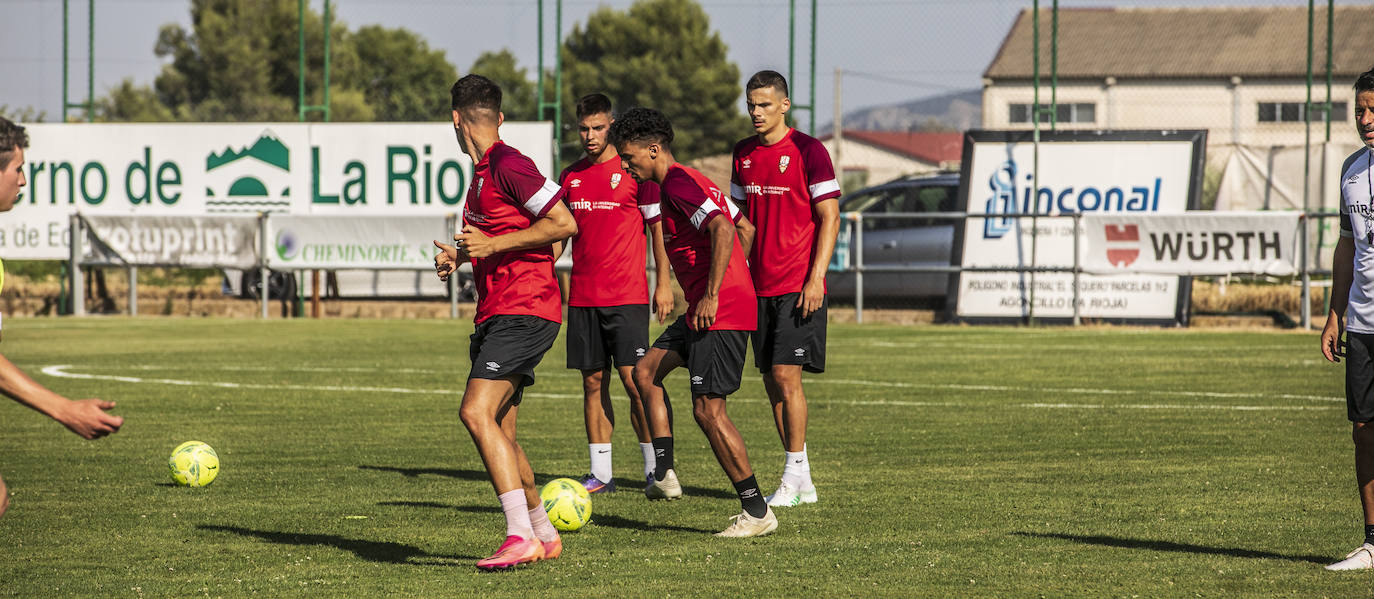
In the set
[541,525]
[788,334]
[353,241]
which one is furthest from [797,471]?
[353,241]

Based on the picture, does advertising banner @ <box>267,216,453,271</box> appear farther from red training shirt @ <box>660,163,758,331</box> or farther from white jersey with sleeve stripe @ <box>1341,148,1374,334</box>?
white jersey with sleeve stripe @ <box>1341,148,1374,334</box>

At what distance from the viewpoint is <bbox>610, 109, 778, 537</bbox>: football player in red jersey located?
265 inches

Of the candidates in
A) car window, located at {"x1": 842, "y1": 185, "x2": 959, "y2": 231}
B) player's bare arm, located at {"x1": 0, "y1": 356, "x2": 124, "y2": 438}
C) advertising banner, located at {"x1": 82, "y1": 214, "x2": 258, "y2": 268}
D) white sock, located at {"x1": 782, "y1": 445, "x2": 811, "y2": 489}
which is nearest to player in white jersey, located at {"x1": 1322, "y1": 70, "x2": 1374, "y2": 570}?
white sock, located at {"x1": 782, "y1": 445, "x2": 811, "y2": 489}

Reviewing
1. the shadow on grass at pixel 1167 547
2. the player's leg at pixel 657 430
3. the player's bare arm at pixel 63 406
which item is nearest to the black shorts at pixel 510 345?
the player's leg at pixel 657 430

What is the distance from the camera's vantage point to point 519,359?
6137mm

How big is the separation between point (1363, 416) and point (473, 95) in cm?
370

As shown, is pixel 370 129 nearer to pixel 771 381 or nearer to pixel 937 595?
pixel 771 381

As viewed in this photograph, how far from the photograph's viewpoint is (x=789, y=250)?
7.68 meters

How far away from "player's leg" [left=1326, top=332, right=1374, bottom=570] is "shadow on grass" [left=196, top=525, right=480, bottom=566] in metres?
3.50

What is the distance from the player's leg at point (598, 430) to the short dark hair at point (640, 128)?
5.47 ft

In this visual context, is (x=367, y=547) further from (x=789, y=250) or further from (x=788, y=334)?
(x=789, y=250)

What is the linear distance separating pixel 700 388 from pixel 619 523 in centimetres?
82

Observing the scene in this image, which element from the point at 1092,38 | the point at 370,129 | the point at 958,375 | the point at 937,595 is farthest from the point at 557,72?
the point at 1092,38

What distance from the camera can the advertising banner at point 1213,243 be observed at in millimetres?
20719
